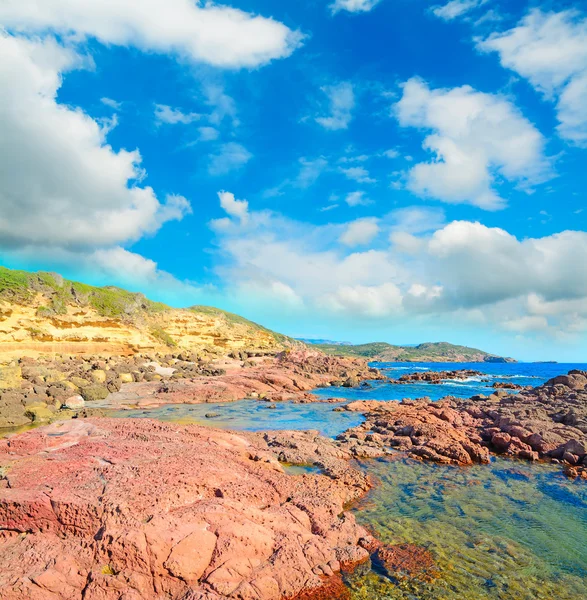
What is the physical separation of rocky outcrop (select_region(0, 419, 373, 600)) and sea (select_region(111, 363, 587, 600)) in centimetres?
113

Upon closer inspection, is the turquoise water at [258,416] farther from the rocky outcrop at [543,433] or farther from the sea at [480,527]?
the sea at [480,527]

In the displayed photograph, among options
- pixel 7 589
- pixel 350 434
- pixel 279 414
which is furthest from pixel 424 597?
pixel 279 414

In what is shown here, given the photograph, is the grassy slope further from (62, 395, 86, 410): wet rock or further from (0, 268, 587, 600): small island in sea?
(0, 268, 587, 600): small island in sea

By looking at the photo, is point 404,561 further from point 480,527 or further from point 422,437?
point 422,437

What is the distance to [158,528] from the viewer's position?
688cm

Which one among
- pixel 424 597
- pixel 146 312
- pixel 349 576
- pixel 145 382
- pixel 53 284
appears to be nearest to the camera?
pixel 424 597

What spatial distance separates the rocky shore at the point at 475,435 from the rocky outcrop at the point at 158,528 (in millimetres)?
7771

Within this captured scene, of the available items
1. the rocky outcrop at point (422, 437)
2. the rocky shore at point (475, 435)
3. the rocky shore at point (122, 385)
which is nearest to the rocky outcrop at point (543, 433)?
the rocky shore at point (475, 435)

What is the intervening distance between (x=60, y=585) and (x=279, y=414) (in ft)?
76.3

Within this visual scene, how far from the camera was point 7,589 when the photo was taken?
5578mm

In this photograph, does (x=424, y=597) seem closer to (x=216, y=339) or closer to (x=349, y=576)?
(x=349, y=576)

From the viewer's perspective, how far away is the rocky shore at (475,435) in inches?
648

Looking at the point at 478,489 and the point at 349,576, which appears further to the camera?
the point at 478,489

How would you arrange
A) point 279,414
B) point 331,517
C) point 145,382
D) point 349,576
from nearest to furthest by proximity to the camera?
1. point 349,576
2. point 331,517
3. point 279,414
4. point 145,382
